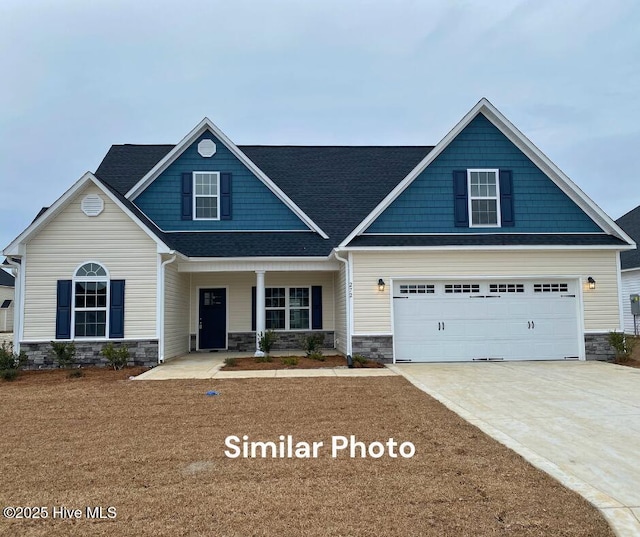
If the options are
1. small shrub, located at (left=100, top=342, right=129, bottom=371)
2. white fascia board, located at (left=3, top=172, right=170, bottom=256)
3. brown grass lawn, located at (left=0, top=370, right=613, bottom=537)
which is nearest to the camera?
brown grass lawn, located at (left=0, top=370, right=613, bottom=537)

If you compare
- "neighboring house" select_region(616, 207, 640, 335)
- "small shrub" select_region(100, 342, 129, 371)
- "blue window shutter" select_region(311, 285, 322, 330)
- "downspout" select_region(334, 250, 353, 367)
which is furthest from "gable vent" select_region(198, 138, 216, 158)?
"neighboring house" select_region(616, 207, 640, 335)

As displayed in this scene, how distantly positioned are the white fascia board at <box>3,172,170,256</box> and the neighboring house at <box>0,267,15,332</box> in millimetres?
30247

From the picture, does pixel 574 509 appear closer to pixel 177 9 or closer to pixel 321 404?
pixel 321 404

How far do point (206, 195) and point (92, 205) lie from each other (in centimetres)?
348

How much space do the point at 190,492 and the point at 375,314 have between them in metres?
8.74

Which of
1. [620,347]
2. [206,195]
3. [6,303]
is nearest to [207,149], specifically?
[206,195]

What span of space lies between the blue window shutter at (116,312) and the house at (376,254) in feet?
0.09

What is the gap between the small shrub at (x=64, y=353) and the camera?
11.5m

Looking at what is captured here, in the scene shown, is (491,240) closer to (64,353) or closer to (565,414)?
(565,414)

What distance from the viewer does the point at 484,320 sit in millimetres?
12695

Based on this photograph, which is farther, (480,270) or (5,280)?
(5,280)

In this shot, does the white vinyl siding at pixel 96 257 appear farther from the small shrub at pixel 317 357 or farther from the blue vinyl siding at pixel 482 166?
the blue vinyl siding at pixel 482 166

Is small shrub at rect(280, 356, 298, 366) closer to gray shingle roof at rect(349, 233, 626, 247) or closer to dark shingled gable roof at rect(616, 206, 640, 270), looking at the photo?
gray shingle roof at rect(349, 233, 626, 247)

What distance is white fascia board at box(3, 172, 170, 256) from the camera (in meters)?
11.8
